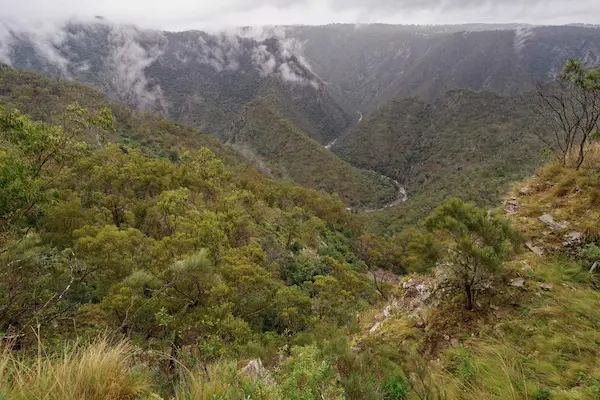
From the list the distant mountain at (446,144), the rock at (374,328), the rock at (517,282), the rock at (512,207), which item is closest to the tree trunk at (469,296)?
the rock at (517,282)

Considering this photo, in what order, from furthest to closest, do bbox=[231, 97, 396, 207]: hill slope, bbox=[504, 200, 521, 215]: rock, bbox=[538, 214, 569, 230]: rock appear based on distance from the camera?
1. bbox=[231, 97, 396, 207]: hill slope
2. bbox=[504, 200, 521, 215]: rock
3. bbox=[538, 214, 569, 230]: rock

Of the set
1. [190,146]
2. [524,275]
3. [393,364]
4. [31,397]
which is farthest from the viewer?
[190,146]

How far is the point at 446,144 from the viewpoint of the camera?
128m

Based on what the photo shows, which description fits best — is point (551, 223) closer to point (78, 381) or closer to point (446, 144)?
point (78, 381)

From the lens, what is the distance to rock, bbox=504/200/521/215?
25.8ft

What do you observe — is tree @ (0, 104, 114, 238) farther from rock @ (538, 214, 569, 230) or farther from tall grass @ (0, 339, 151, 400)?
rock @ (538, 214, 569, 230)

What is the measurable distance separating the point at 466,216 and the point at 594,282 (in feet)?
6.28

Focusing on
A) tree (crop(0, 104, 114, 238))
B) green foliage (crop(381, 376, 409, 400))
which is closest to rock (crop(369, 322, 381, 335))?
green foliage (crop(381, 376, 409, 400))

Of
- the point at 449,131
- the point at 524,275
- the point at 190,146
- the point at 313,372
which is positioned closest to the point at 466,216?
the point at 524,275

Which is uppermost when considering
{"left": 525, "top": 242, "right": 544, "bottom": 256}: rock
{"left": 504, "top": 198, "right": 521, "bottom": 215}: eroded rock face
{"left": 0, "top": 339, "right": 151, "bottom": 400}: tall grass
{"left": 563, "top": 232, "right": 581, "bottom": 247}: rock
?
{"left": 0, "top": 339, "right": 151, "bottom": 400}: tall grass

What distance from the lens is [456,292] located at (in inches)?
207

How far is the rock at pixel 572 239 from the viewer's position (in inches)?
219

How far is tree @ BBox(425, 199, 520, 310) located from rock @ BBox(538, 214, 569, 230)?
808 mm

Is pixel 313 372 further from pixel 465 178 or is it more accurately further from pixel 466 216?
pixel 465 178
